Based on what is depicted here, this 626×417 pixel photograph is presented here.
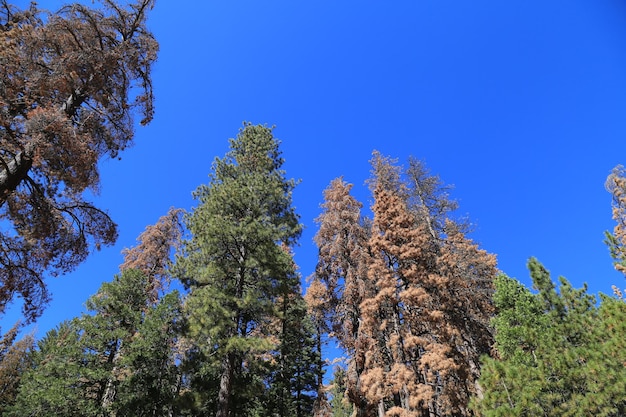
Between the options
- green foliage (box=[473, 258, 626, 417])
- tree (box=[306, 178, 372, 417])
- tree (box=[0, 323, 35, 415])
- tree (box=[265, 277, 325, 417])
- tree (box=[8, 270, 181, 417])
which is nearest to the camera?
green foliage (box=[473, 258, 626, 417])

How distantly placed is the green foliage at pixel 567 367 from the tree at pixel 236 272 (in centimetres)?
680

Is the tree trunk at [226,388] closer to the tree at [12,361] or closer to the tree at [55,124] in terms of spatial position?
the tree at [55,124]

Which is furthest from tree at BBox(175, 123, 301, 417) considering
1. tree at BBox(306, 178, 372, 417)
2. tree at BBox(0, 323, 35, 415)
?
tree at BBox(0, 323, 35, 415)

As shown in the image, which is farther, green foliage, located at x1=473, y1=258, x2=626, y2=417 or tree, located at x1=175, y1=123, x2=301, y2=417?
tree, located at x1=175, y1=123, x2=301, y2=417

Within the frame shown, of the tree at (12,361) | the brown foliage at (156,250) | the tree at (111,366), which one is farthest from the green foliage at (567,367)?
the tree at (12,361)

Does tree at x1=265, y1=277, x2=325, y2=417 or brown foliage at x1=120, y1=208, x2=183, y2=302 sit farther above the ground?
brown foliage at x1=120, y1=208, x2=183, y2=302

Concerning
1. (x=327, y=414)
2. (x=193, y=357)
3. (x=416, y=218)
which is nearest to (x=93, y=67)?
(x=193, y=357)

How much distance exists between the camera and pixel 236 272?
1240 cm

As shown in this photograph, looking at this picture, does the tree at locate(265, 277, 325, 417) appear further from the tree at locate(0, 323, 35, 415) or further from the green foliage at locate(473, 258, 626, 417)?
the tree at locate(0, 323, 35, 415)

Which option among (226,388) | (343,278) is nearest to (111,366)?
(226,388)

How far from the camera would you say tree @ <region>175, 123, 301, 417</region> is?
1049 cm

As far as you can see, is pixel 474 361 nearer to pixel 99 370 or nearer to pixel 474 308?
pixel 474 308

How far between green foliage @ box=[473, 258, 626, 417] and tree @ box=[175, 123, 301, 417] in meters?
6.80

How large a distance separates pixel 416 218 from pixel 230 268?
11952 mm
